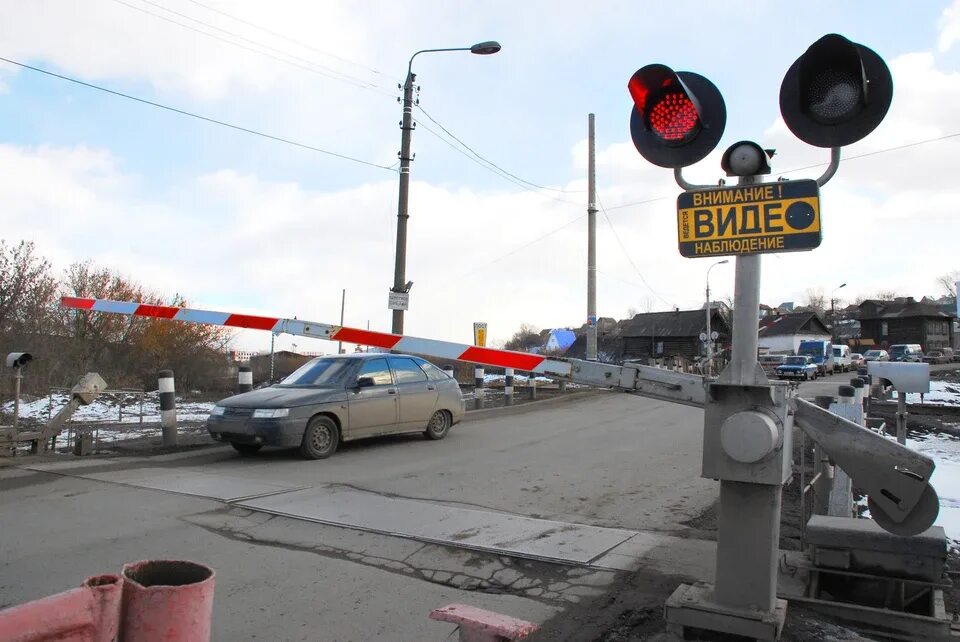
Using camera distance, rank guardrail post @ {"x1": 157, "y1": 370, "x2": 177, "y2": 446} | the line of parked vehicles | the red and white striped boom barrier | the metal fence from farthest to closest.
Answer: the line of parked vehicles → the metal fence → guardrail post @ {"x1": 157, "y1": 370, "x2": 177, "y2": 446} → the red and white striped boom barrier

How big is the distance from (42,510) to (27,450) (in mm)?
3723

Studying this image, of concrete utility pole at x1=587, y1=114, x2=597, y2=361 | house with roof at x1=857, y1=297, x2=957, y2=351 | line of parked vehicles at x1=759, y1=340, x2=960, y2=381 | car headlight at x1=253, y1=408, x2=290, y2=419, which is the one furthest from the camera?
house with roof at x1=857, y1=297, x2=957, y2=351

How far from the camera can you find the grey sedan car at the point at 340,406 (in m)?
8.77

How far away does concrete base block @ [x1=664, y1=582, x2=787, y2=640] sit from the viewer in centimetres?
320

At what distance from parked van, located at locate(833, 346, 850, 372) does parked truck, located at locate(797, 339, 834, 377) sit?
1.76 m

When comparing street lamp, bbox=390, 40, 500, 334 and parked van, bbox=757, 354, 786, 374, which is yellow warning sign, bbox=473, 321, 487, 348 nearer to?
street lamp, bbox=390, 40, 500, 334

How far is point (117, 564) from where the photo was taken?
464cm

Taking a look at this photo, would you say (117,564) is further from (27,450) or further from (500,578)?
(27,450)

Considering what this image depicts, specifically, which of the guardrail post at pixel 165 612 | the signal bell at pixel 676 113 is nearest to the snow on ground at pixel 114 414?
the guardrail post at pixel 165 612

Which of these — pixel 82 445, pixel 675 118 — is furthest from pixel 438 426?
pixel 675 118

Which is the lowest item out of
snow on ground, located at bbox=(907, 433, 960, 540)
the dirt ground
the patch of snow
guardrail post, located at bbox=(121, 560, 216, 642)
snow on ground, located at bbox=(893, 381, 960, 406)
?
the patch of snow

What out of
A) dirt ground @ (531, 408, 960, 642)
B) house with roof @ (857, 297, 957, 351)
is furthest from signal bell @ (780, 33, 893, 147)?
house with roof @ (857, 297, 957, 351)

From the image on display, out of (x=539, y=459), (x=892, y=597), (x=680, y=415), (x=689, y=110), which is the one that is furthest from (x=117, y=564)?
(x=680, y=415)

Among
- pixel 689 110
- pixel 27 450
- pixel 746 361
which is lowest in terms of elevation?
pixel 27 450
